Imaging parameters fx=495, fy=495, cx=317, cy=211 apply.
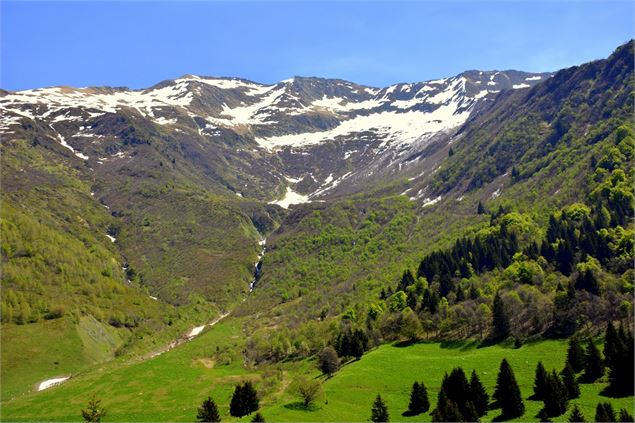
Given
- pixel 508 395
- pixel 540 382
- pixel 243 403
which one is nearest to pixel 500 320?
pixel 540 382

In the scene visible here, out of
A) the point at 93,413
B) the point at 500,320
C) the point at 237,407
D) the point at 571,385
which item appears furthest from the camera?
the point at 500,320

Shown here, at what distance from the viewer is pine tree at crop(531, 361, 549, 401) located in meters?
73.9

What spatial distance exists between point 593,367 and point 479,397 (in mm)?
19098

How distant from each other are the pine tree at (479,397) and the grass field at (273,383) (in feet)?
4.12

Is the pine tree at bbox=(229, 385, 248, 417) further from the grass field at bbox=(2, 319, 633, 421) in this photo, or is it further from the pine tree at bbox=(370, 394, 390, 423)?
the pine tree at bbox=(370, 394, 390, 423)

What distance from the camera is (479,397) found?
2894 inches

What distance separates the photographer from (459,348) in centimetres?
10806

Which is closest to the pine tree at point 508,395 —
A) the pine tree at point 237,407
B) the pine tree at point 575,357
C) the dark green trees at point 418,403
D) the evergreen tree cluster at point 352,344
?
the dark green trees at point 418,403

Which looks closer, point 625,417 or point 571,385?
point 625,417

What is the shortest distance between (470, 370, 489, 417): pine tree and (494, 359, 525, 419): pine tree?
2136mm

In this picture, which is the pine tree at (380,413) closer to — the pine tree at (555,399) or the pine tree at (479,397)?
the pine tree at (479,397)

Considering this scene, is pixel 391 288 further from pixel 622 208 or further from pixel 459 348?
pixel 622 208

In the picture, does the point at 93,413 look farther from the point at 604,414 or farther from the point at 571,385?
the point at 604,414

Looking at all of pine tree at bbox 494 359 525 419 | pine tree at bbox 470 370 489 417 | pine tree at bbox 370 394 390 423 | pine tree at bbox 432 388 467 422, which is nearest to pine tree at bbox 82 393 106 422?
pine tree at bbox 370 394 390 423
